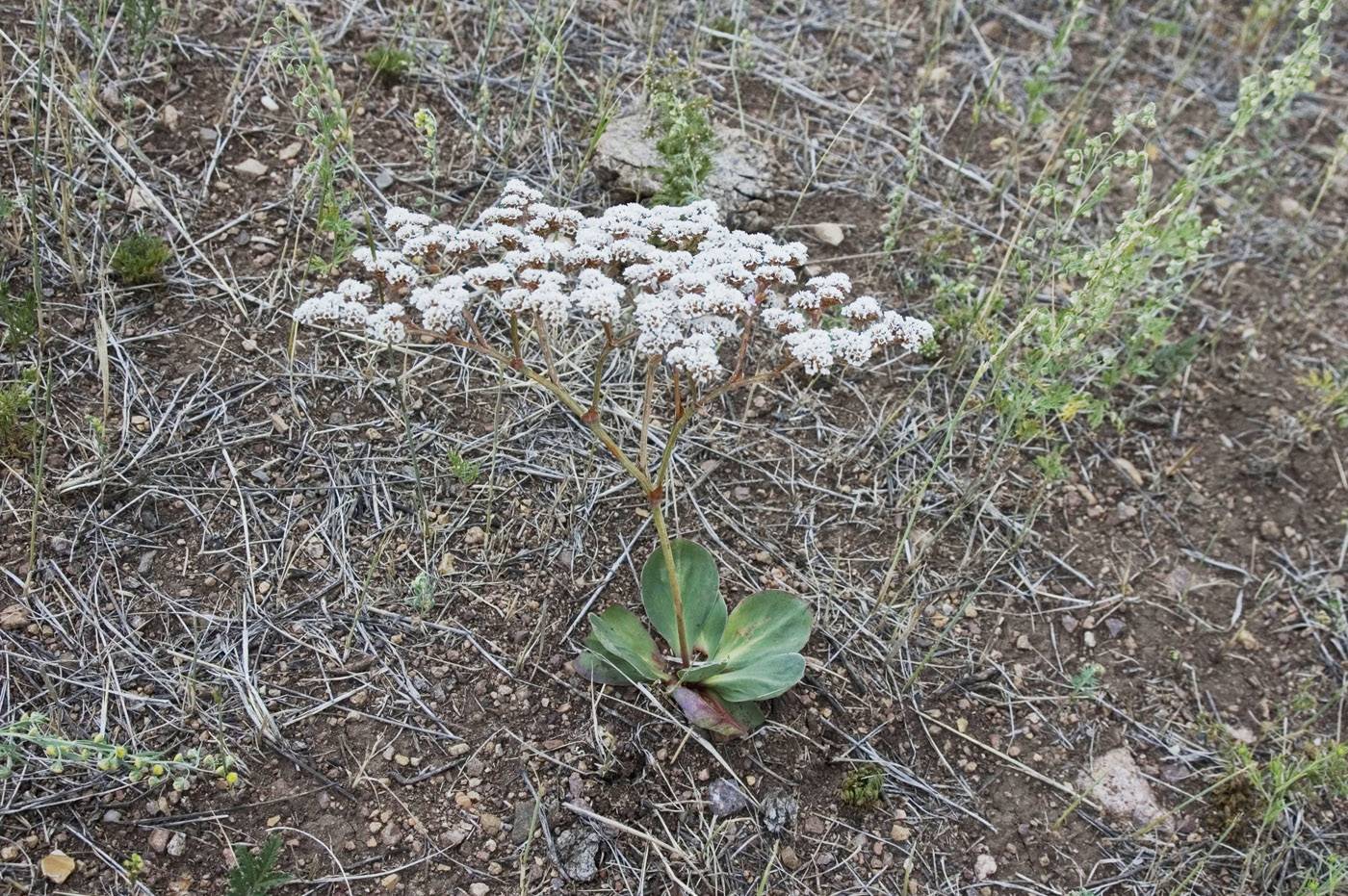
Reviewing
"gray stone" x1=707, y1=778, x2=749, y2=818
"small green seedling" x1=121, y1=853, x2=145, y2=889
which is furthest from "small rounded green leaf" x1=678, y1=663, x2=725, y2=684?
"small green seedling" x1=121, y1=853, x2=145, y2=889

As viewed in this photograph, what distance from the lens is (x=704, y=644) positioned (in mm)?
2969

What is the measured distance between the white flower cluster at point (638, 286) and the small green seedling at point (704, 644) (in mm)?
675

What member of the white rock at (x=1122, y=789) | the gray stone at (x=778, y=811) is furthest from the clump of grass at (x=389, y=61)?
the white rock at (x=1122, y=789)

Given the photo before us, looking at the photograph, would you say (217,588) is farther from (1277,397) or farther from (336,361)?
(1277,397)

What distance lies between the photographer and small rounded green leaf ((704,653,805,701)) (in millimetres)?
2746

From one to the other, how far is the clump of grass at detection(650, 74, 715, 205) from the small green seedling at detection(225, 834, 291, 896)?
89.8 inches

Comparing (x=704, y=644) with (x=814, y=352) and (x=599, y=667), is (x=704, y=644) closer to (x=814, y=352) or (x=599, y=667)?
(x=599, y=667)

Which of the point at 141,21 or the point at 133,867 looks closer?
the point at 133,867

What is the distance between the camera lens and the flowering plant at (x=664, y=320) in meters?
2.39

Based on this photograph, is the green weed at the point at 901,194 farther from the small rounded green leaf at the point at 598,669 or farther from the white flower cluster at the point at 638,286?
the small rounded green leaf at the point at 598,669

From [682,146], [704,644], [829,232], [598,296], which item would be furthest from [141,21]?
[704,644]

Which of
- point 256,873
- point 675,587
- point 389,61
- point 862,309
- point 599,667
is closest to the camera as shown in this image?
point 256,873

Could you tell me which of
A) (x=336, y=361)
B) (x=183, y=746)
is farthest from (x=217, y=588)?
(x=336, y=361)

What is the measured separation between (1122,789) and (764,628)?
1.20 m
